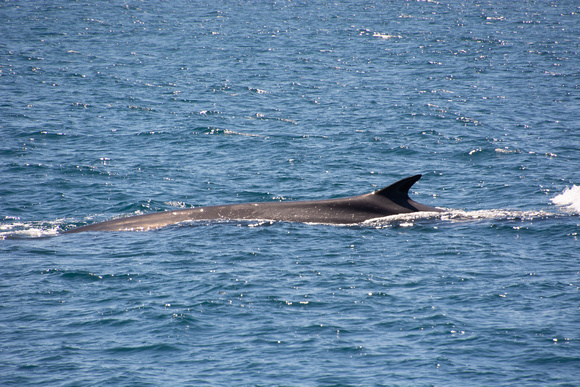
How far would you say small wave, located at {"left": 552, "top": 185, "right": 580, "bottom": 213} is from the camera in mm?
18538

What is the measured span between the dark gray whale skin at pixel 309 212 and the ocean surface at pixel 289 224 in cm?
38

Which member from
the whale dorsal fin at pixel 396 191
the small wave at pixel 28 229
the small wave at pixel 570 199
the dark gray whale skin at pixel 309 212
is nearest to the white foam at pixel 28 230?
the small wave at pixel 28 229

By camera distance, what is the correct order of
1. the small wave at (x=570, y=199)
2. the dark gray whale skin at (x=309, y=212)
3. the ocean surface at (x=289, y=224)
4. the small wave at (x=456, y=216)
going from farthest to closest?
the small wave at (x=570, y=199) < the dark gray whale skin at (x=309, y=212) < the small wave at (x=456, y=216) < the ocean surface at (x=289, y=224)

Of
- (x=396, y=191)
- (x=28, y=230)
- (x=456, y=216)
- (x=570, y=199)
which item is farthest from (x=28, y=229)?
(x=570, y=199)

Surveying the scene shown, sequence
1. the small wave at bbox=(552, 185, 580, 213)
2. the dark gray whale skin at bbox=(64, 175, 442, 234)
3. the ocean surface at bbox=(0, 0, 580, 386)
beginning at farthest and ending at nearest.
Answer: the small wave at bbox=(552, 185, 580, 213), the dark gray whale skin at bbox=(64, 175, 442, 234), the ocean surface at bbox=(0, 0, 580, 386)

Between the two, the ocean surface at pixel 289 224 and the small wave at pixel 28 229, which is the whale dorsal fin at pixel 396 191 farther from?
the small wave at pixel 28 229

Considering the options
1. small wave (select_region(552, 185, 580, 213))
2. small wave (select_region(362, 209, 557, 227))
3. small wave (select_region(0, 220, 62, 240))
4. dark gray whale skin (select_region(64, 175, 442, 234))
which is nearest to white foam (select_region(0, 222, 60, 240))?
small wave (select_region(0, 220, 62, 240))

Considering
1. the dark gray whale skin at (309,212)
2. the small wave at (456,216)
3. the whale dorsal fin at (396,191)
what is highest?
the whale dorsal fin at (396,191)

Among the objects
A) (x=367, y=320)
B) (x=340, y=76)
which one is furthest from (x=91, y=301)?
(x=340, y=76)

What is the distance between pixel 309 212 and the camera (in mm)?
17312

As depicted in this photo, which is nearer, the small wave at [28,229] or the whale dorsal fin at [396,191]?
the whale dorsal fin at [396,191]

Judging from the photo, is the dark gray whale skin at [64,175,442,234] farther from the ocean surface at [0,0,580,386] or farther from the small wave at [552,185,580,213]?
the small wave at [552,185,580,213]

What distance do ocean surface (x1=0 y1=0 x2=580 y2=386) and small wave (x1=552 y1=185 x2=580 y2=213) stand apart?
25 centimetres

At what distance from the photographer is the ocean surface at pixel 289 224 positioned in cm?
1062
